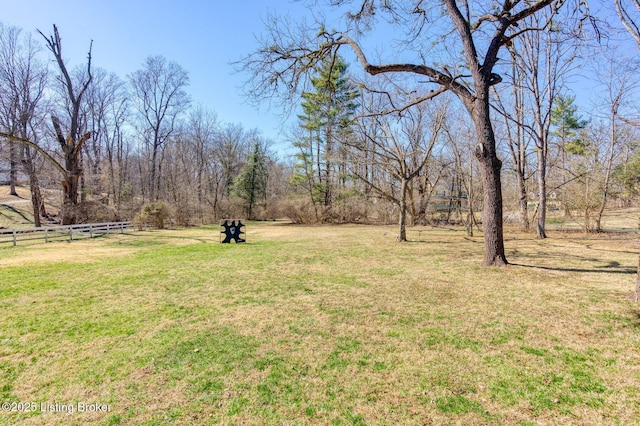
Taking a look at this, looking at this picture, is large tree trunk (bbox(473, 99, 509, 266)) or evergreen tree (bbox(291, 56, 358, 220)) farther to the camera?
evergreen tree (bbox(291, 56, 358, 220))

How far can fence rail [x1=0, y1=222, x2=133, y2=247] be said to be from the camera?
11.6m

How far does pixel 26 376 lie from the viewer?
2.56 m

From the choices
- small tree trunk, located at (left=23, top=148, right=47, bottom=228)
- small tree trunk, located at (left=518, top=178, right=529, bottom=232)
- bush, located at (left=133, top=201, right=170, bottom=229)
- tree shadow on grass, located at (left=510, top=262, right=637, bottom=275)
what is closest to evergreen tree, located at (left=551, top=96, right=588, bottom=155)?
small tree trunk, located at (left=518, top=178, right=529, bottom=232)

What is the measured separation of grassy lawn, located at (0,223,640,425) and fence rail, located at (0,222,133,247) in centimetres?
707

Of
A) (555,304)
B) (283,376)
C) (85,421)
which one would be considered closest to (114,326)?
(85,421)

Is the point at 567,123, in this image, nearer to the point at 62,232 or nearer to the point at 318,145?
the point at 318,145

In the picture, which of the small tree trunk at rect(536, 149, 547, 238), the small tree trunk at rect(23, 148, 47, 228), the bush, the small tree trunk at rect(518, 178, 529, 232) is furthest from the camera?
the bush

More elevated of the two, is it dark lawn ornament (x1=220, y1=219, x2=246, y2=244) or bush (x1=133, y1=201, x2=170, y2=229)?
bush (x1=133, y1=201, x2=170, y2=229)

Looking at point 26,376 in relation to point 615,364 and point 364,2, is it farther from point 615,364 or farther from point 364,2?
point 364,2

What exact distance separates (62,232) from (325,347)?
16165mm

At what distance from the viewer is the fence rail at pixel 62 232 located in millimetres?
11560

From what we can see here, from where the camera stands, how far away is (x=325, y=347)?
304 centimetres

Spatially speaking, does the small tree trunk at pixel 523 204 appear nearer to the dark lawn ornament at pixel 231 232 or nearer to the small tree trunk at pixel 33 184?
the dark lawn ornament at pixel 231 232

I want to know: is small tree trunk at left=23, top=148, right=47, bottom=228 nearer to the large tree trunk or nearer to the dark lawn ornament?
the dark lawn ornament
